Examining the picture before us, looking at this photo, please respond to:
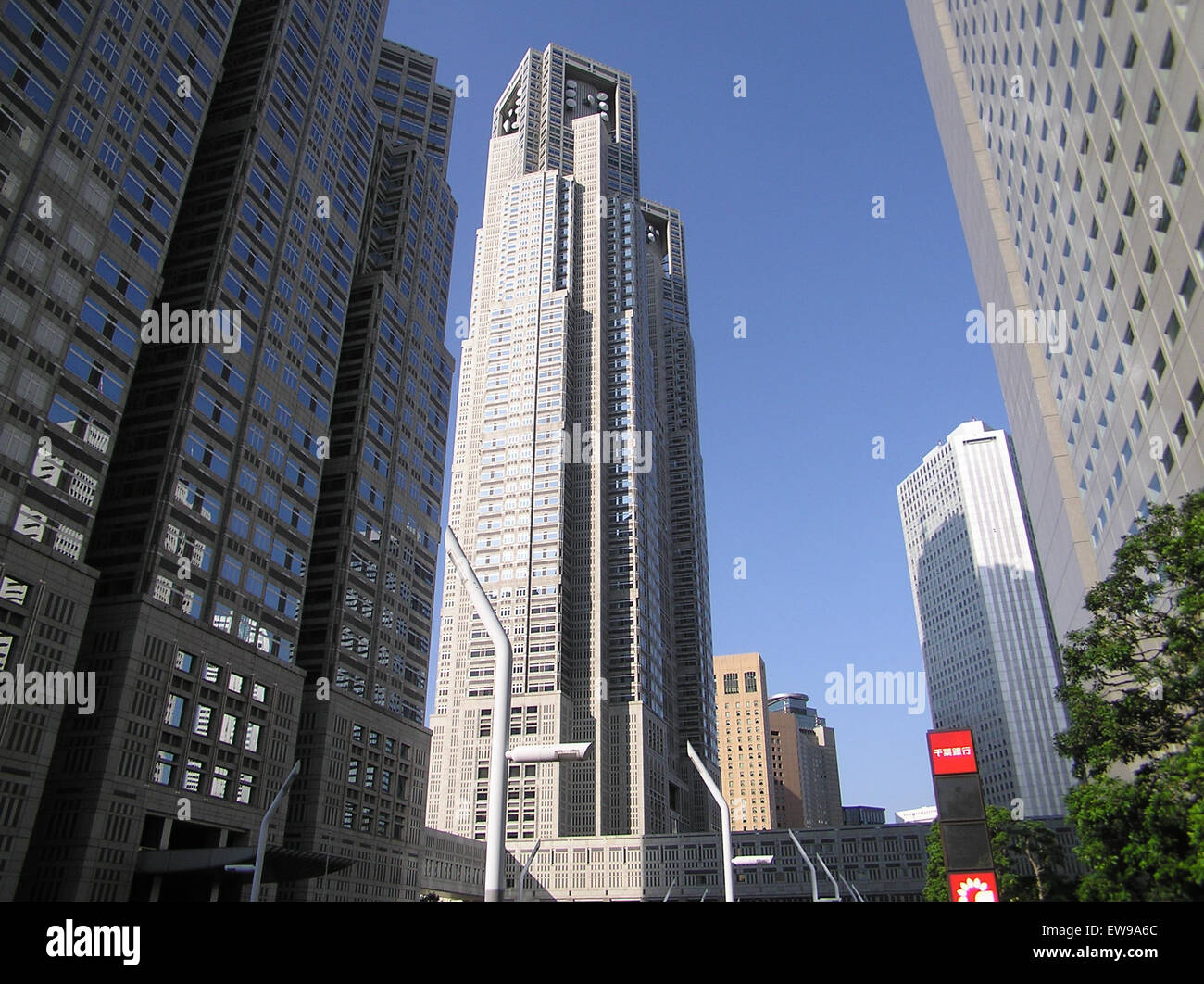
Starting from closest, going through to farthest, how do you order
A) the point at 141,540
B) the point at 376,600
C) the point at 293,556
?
the point at 141,540, the point at 293,556, the point at 376,600

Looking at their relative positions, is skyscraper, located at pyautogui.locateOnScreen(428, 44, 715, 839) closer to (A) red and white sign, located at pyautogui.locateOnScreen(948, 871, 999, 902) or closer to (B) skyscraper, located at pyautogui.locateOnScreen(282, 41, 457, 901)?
(B) skyscraper, located at pyautogui.locateOnScreen(282, 41, 457, 901)

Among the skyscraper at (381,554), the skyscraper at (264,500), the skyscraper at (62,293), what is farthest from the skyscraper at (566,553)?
the skyscraper at (62,293)

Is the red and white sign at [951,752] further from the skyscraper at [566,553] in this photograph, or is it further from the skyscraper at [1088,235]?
the skyscraper at [566,553]

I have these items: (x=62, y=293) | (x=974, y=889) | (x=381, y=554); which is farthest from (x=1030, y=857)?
(x=62, y=293)

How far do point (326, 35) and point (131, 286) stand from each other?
1844 inches

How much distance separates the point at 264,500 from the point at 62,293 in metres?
24.2

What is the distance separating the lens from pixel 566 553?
162 metres

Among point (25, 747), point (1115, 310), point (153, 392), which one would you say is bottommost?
point (25, 747)

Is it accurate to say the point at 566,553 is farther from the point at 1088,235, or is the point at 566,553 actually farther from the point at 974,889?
the point at 974,889

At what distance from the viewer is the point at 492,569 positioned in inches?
6304

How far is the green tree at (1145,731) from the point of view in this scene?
2577cm

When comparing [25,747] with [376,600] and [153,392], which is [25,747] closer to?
[153,392]

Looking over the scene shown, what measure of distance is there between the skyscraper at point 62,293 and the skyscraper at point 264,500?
2.57 feet
